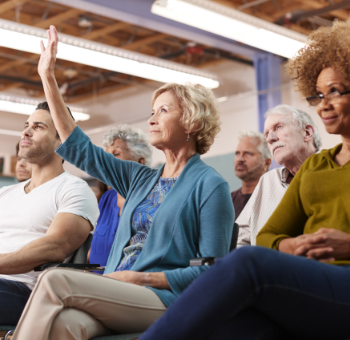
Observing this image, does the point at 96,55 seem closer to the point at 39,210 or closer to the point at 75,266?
the point at 39,210

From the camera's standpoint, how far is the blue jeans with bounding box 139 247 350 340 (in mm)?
934

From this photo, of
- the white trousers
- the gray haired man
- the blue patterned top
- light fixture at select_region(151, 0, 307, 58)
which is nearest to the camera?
the white trousers

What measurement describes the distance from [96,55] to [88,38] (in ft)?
7.50

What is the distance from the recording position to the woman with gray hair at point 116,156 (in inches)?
100

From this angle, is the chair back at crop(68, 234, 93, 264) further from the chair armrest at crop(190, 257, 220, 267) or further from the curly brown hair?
the curly brown hair

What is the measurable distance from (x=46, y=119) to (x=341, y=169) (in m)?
1.51

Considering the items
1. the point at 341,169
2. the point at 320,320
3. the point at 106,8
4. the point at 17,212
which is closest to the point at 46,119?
the point at 17,212

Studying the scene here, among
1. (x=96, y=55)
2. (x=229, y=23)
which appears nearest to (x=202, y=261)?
(x=229, y=23)

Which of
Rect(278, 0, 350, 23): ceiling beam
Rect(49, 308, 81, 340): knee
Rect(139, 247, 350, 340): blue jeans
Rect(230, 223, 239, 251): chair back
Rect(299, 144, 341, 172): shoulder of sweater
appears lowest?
Rect(49, 308, 81, 340): knee

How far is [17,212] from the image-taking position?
2070 mm

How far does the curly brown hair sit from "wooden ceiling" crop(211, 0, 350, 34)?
14.6ft

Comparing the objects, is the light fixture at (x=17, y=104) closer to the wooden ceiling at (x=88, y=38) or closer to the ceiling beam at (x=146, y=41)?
the wooden ceiling at (x=88, y=38)

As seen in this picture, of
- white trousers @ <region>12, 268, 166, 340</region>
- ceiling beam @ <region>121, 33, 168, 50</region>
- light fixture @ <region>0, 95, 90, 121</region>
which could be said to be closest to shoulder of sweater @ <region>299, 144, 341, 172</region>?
white trousers @ <region>12, 268, 166, 340</region>

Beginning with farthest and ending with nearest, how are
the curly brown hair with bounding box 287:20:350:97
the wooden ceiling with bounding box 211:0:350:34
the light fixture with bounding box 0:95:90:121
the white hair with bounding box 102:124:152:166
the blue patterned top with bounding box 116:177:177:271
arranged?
the light fixture with bounding box 0:95:90:121 → the wooden ceiling with bounding box 211:0:350:34 → the white hair with bounding box 102:124:152:166 → the blue patterned top with bounding box 116:177:177:271 → the curly brown hair with bounding box 287:20:350:97
